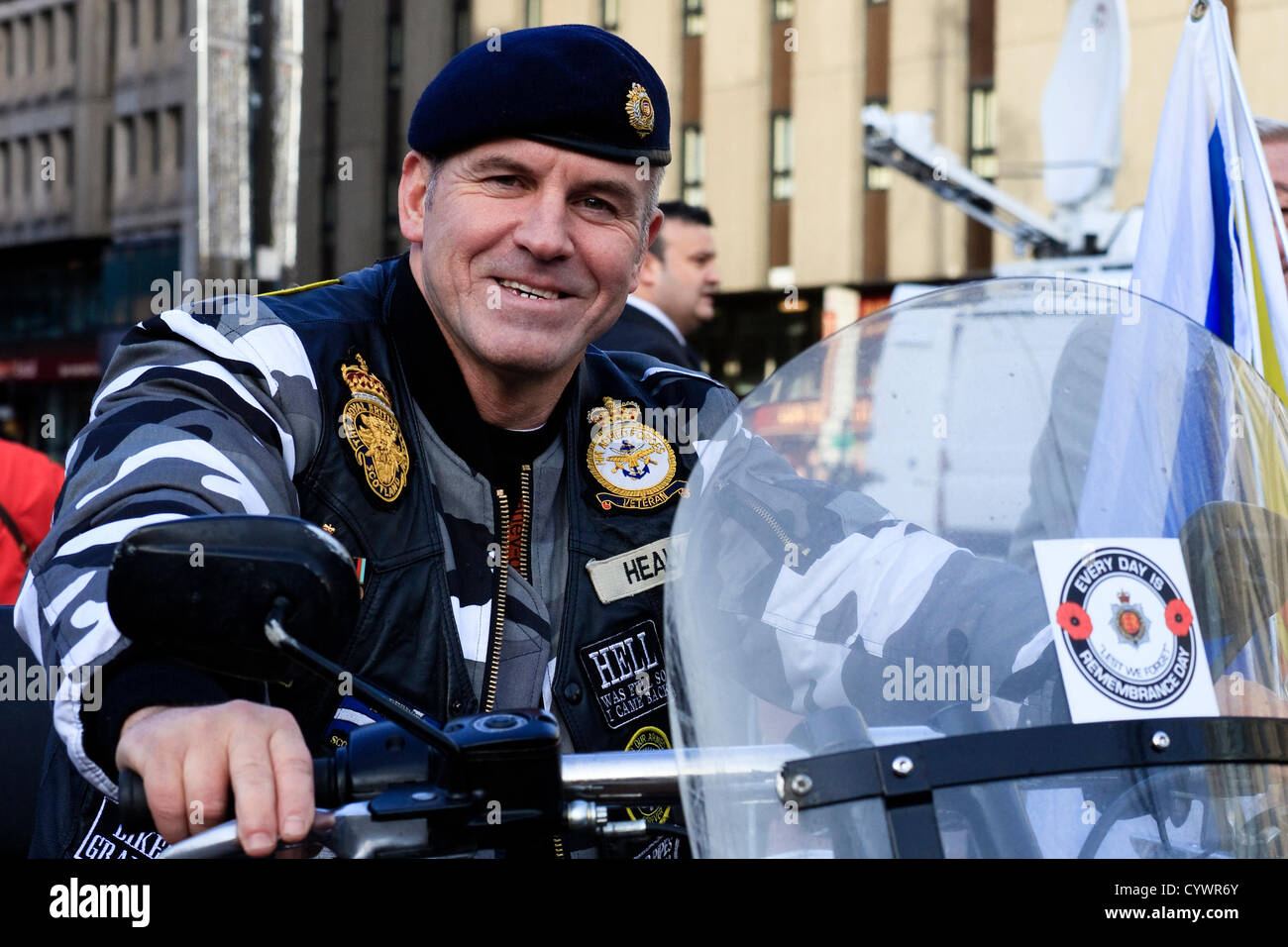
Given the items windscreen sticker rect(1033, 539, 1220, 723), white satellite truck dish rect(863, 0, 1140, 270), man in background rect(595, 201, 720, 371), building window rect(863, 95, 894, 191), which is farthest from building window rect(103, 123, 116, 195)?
windscreen sticker rect(1033, 539, 1220, 723)

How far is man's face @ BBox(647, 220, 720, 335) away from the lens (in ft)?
19.5

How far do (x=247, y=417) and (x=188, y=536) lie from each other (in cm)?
64

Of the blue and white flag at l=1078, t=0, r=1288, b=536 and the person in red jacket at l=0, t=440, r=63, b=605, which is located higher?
the blue and white flag at l=1078, t=0, r=1288, b=536

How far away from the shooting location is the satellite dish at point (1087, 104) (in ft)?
29.9

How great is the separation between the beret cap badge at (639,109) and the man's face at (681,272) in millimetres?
3927

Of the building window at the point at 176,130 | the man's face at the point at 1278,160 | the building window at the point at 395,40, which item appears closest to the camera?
the man's face at the point at 1278,160

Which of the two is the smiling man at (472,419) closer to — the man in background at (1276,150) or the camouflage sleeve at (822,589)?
the camouflage sleeve at (822,589)

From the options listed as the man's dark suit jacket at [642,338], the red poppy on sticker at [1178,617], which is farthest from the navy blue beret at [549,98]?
the man's dark suit jacket at [642,338]

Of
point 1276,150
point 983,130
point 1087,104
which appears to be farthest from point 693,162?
point 1276,150

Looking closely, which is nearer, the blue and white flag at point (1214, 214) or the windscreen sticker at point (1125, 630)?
the windscreen sticker at point (1125, 630)

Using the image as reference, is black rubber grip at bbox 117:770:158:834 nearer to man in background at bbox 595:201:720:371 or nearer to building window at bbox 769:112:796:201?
man in background at bbox 595:201:720:371

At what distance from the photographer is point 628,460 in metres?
2.17

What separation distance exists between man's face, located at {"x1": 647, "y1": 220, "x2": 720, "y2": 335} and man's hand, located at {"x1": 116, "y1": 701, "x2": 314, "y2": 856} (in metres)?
4.78
